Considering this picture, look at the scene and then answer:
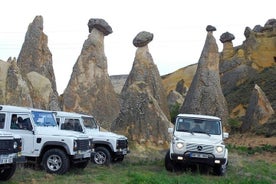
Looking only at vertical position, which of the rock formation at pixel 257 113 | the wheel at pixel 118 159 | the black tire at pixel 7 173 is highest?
the rock formation at pixel 257 113

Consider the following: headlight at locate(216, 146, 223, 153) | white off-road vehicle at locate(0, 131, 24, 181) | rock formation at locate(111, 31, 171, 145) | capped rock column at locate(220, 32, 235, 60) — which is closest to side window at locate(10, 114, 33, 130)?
white off-road vehicle at locate(0, 131, 24, 181)

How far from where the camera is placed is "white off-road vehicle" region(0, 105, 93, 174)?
46.5ft

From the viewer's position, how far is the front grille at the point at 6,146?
11.6 metres

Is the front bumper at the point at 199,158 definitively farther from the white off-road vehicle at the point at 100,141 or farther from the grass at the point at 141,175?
the white off-road vehicle at the point at 100,141

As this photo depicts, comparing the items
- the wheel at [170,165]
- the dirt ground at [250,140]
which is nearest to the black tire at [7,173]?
the wheel at [170,165]

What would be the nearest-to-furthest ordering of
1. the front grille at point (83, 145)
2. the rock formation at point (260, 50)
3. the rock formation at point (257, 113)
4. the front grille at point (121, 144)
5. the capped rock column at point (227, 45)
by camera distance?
the front grille at point (83, 145) → the front grille at point (121, 144) → the rock formation at point (257, 113) → the rock formation at point (260, 50) → the capped rock column at point (227, 45)

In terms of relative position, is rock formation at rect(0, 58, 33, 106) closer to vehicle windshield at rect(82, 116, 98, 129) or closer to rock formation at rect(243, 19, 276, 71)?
vehicle windshield at rect(82, 116, 98, 129)

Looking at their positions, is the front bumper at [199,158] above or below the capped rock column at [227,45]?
below

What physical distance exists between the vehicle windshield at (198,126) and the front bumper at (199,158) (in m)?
1.14

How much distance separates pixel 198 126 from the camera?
54.5 ft

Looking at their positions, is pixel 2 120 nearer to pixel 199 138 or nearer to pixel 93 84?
pixel 199 138

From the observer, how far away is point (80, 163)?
1538cm

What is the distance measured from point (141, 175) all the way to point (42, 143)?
9.98 feet

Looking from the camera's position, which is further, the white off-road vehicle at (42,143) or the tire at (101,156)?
the tire at (101,156)
